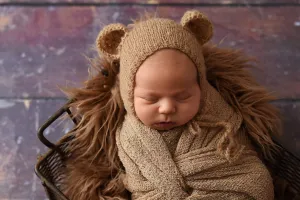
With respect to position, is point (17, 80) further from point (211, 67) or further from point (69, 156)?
point (211, 67)

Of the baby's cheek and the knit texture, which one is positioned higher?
the baby's cheek

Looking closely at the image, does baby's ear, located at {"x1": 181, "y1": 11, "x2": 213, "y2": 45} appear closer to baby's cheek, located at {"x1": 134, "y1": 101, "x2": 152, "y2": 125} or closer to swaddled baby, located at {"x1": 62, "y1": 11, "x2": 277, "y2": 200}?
swaddled baby, located at {"x1": 62, "y1": 11, "x2": 277, "y2": 200}

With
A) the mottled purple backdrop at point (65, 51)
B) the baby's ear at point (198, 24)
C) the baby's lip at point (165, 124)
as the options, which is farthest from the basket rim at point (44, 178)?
the baby's ear at point (198, 24)

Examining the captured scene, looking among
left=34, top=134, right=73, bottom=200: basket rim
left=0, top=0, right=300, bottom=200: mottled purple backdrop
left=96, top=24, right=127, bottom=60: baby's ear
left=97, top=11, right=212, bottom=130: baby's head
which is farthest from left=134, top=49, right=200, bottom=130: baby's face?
left=0, top=0, right=300, bottom=200: mottled purple backdrop

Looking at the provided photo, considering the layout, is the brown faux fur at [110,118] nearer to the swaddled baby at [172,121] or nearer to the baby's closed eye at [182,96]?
the swaddled baby at [172,121]

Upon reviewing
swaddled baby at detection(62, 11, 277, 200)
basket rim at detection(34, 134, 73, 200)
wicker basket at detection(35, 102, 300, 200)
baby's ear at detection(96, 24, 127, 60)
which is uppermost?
baby's ear at detection(96, 24, 127, 60)

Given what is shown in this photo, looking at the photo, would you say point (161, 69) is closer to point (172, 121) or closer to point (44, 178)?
point (172, 121)

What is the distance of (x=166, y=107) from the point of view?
2.52 feet

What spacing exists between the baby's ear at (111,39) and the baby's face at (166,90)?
101 millimetres

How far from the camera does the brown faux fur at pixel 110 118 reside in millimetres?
901

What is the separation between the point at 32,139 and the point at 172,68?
53 cm

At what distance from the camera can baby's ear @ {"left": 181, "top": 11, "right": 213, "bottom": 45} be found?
32.0 inches

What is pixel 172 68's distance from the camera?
0.76m

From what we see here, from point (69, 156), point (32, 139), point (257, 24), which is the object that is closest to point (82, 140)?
point (69, 156)
